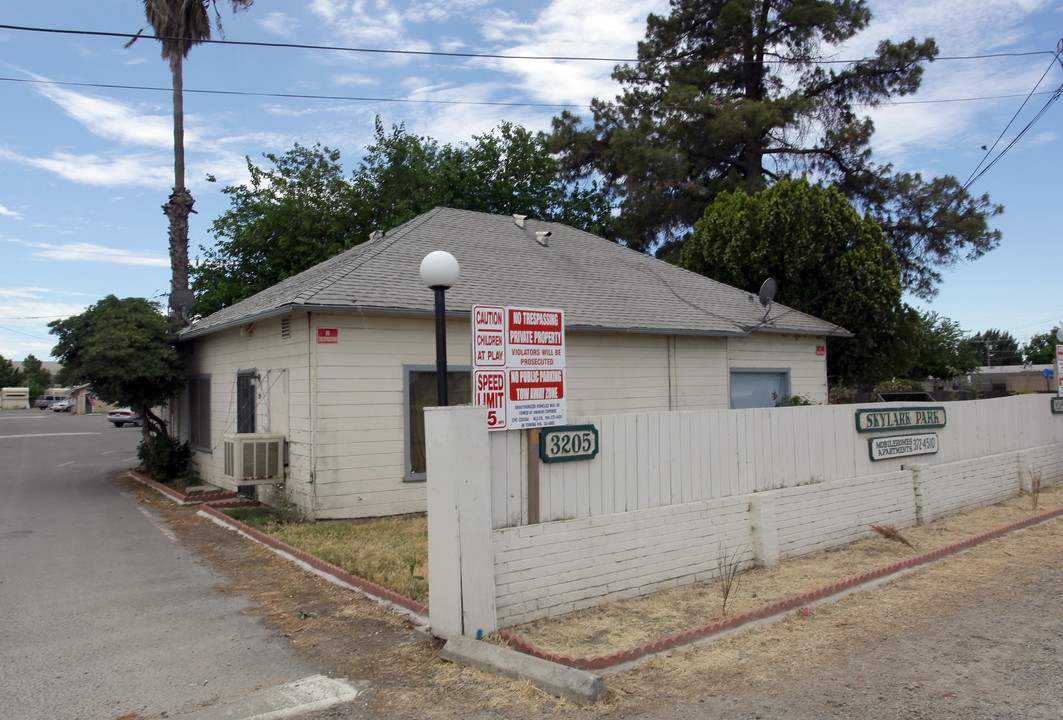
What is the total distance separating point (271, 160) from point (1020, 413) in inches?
1065

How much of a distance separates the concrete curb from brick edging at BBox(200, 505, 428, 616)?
1.02 metres

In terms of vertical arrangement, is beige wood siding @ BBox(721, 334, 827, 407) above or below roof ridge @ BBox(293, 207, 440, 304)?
below

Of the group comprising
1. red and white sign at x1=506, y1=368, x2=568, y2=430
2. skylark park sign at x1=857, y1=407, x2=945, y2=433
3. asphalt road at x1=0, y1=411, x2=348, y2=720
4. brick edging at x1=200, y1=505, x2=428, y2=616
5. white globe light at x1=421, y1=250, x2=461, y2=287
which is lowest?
asphalt road at x1=0, y1=411, x2=348, y2=720

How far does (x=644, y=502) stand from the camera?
7.04m

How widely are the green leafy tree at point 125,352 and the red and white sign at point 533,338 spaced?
10.9 m

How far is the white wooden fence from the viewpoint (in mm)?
5652

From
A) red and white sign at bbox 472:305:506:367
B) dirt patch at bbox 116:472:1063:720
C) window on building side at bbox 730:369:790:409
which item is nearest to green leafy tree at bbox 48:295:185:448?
dirt patch at bbox 116:472:1063:720

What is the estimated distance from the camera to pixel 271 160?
101 ft

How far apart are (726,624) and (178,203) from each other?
1925 centimetres

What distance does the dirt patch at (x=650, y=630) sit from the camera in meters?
4.77

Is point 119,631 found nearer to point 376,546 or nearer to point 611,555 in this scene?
point 376,546

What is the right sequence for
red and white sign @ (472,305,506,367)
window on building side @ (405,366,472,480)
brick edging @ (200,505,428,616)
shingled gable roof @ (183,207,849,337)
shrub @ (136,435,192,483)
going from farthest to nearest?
shrub @ (136,435,192,483) → shingled gable roof @ (183,207,849,337) → window on building side @ (405,366,472,480) → brick edging @ (200,505,428,616) → red and white sign @ (472,305,506,367)

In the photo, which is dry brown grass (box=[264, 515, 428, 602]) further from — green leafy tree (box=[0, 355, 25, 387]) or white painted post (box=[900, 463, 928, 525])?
green leafy tree (box=[0, 355, 25, 387])

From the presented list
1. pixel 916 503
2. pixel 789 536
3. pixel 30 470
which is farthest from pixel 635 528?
pixel 30 470
